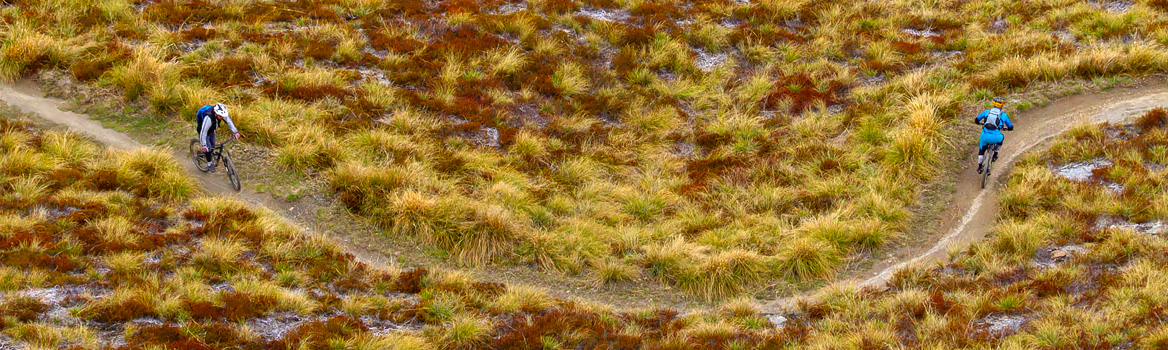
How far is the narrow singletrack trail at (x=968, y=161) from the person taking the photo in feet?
43.1

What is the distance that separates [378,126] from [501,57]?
3.61 metres

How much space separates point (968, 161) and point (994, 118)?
179 centimetres

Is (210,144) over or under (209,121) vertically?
under

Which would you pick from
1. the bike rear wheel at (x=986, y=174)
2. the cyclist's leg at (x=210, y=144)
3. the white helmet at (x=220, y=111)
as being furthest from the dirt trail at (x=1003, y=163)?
the cyclist's leg at (x=210, y=144)

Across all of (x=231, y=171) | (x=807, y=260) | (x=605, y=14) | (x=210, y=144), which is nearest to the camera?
(x=807, y=260)

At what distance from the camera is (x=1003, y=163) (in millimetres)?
15570

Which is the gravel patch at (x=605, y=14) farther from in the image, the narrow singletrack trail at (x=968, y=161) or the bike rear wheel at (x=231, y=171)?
the bike rear wheel at (x=231, y=171)

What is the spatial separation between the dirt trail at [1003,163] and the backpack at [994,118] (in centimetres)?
125

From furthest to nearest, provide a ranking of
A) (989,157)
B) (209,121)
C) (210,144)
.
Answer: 1. (989,157)
2. (210,144)
3. (209,121)

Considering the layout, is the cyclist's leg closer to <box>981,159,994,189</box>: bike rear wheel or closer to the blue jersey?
the blue jersey

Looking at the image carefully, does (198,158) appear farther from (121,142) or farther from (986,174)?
(986,174)

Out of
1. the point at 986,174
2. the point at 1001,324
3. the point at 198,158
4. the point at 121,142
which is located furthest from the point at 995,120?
the point at 121,142

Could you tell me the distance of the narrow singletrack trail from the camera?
43.1 ft

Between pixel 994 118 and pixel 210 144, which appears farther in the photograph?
pixel 994 118
